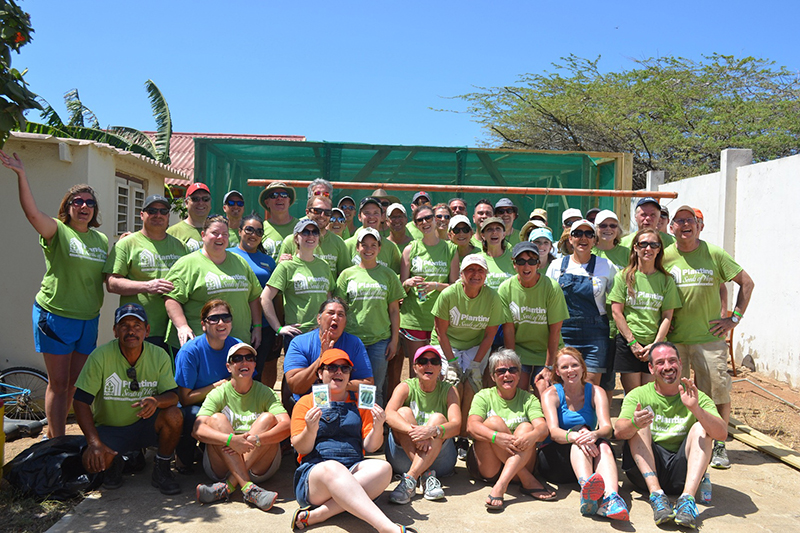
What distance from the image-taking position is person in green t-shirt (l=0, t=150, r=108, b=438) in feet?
16.1

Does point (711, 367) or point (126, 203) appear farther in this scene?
point (126, 203)

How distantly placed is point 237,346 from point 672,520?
3.03 metres

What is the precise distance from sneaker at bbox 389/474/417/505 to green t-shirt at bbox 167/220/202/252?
8.96 feet

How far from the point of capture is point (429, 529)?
3.91 meters

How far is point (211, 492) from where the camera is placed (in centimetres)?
416

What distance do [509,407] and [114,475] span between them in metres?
2.82

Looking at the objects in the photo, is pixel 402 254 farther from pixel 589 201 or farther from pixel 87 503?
pixel 589 201

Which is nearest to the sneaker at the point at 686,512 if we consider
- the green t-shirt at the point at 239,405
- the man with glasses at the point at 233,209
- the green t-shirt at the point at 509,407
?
the green t-shirt at the point at 509,407

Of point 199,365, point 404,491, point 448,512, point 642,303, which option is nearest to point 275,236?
point 199,365

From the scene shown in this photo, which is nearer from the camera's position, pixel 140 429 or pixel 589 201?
pixel 140 429

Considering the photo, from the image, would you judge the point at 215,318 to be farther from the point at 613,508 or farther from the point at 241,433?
the point at 613,508

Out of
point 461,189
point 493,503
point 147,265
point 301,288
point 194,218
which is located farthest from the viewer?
point 461,189

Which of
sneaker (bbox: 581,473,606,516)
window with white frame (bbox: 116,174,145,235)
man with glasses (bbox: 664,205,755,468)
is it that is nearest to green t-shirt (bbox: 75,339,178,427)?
sneaker (bbox: 581,473,606,516)

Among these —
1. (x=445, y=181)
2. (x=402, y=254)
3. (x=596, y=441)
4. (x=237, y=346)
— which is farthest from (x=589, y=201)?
(x=237, y=346)
